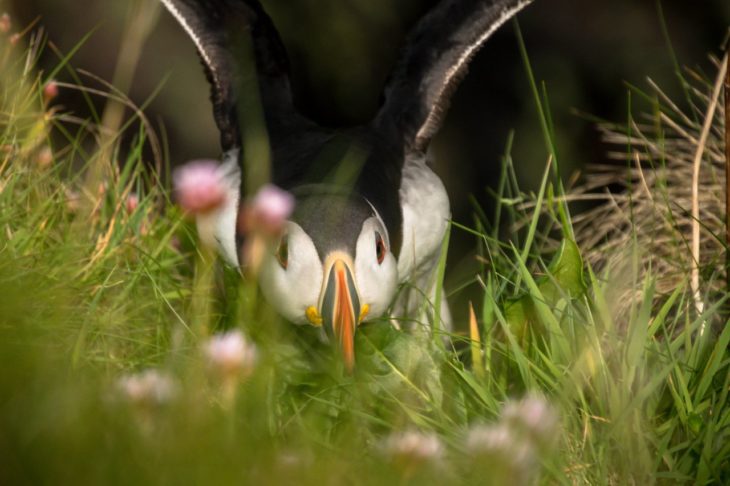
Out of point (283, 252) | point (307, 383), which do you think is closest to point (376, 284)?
point (283, 252)

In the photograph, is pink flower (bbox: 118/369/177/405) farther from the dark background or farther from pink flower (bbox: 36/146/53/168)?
the dark background

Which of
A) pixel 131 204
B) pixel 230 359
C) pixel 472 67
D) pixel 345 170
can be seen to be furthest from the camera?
pixel 472 67

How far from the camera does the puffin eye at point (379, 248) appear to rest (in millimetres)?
3301

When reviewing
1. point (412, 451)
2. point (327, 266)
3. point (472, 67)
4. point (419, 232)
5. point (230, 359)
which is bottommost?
point (472, 67)

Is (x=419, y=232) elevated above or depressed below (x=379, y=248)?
below

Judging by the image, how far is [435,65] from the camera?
4367mm

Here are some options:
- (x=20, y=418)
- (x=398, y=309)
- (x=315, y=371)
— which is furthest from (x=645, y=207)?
(x=20, y=418)

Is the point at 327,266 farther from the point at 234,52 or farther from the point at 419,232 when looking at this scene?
the point at 234,52

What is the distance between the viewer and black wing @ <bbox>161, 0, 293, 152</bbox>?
4344mm

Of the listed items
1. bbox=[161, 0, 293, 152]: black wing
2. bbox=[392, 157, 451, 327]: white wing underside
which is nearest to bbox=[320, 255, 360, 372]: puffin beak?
bbox=[392, 157, 451, 327]: white wing underside

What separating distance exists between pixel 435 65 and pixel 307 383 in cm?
188

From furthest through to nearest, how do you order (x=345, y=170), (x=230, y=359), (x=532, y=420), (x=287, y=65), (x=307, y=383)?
(x=287, y=65) < (x=345, y=170) < (x=307, y=383) < (x=532, y=420) < (x=230, y=359)

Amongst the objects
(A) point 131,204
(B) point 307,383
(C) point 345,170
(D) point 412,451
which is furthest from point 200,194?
(A) point 131,204

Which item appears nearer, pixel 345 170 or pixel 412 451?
pixel 412 451
